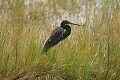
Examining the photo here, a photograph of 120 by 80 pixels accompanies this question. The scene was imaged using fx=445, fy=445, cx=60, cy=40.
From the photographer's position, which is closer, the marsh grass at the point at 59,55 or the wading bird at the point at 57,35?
the marsh grass at the point at 59,55

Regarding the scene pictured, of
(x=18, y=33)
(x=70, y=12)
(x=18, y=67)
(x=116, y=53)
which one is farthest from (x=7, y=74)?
(x=70, y=12)

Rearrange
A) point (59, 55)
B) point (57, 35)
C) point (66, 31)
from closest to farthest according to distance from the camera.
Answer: point (59, 55)
point (57, 35)
point (66, 31)

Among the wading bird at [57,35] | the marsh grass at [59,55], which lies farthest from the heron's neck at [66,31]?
the marsh grass at [59,55]

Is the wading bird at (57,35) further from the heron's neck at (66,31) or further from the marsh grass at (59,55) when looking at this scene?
the marsh grass at (59,55)

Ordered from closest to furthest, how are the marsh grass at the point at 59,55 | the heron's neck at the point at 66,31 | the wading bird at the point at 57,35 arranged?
the marsh grass at the point at 59,55, the wading bird at the point at 57,35, the heron's neck at the point at 66,31

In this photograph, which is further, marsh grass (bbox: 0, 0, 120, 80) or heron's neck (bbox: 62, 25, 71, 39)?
heron's neck (bbox: 62, 25, 71, 39)

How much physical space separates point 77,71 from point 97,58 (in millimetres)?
280

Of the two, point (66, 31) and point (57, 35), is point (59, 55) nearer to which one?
point (57, 35)

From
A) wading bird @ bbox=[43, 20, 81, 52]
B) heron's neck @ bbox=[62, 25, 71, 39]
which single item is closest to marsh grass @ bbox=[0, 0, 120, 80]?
wading bird @ bbox=[43, 20, 81, 52]

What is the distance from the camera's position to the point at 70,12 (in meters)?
6.96

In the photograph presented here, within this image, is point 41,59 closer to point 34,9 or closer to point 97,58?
point 97,58

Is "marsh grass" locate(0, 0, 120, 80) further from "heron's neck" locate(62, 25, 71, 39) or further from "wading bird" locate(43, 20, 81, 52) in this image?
"heron's neck" locate(62, 25, 71, 39)

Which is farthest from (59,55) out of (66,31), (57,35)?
(66,31)

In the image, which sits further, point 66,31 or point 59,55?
point 66,31
